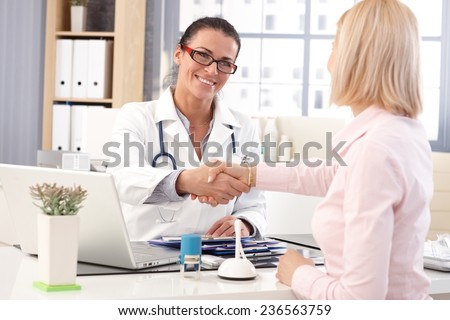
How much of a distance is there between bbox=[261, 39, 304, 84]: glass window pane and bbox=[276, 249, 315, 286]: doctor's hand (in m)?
3.87

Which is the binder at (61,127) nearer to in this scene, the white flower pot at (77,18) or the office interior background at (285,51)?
the white flower pot at (77,18)

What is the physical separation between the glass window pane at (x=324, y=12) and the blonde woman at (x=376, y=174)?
3893 millimetres

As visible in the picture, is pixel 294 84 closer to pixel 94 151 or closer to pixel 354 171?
pixel 94 151

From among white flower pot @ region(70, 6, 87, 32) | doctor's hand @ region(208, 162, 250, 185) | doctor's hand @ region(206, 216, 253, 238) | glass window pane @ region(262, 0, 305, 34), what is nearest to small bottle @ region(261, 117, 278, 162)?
glass window pane @ region(262, 0, 305, 34)

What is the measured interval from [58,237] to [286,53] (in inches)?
163

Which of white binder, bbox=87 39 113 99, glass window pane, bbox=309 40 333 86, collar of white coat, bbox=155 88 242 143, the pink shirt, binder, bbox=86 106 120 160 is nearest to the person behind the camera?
the pink shirt

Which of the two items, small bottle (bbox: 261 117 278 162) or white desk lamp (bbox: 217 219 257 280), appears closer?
white desk lamp (bbox: 217 219 257 280)

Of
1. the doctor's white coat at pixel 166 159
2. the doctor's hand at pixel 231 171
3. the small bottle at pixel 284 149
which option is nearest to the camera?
the doctor's hand at pixel 231 171

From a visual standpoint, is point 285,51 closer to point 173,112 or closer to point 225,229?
point 173,112

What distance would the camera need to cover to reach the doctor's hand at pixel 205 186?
208cm

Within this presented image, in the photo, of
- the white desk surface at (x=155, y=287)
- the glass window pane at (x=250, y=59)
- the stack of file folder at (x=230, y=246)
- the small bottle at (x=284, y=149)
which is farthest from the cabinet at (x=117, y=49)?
the white desk surface at (x=155, y=287)

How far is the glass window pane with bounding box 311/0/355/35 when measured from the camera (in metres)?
5.31

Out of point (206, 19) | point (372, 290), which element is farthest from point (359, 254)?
point (206, 19)

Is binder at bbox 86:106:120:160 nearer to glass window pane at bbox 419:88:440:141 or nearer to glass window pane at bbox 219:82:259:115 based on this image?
glass window pane at bbox 219:82:259:115
